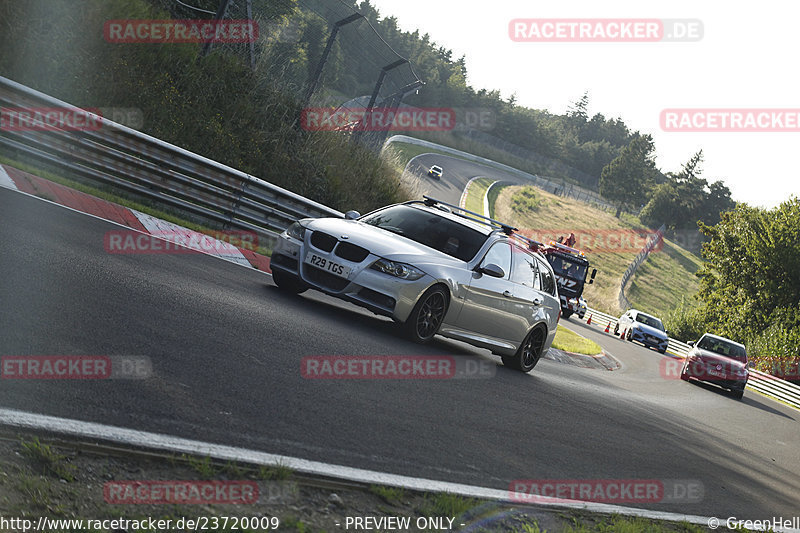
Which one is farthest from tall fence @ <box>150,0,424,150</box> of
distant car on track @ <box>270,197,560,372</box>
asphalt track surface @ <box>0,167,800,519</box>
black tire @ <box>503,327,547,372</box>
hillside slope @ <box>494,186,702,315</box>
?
hillside slope @ <box>494,186,702,315</box>

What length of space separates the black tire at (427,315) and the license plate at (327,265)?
942 millimetres

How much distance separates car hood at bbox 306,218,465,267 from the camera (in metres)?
9.56

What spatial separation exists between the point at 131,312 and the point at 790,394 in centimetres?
3087

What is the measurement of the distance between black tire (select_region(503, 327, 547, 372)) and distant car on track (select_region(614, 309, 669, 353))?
92.4 ft

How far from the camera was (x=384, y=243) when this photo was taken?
977 centimetres

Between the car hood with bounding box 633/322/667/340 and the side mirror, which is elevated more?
the side mirror

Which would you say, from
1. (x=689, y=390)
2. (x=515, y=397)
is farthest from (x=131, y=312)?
(x=689, y=390)

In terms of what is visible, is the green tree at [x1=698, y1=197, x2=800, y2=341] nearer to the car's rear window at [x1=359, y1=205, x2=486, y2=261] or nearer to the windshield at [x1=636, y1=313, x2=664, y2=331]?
the windshield at [x1=636, y1=313, x2=664, y2=331]

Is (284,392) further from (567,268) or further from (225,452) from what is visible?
(567,268)

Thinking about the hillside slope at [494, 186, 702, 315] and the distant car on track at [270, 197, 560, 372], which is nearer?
the distant car on track at [270, 197, 560, 372]

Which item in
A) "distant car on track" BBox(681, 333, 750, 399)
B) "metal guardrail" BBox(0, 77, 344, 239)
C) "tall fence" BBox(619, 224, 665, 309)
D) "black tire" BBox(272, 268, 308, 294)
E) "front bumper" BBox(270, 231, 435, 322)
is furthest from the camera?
"tall fence" BBox(619, 224, 665, 309)

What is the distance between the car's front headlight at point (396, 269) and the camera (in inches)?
370

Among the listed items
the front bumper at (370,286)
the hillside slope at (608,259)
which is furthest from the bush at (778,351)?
the front bumper at (370,286)

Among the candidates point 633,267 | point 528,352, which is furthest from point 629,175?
point 528,352
